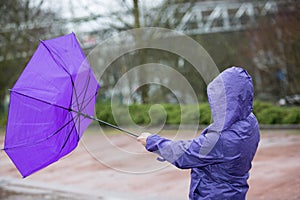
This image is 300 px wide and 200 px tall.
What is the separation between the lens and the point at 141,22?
21812 millimetres

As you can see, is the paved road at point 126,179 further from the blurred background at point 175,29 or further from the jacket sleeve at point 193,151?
the blurred background at point 175,29

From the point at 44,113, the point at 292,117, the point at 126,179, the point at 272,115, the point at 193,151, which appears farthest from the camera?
the point at 272,115

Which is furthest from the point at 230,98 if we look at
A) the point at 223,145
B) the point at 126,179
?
the point at 126,179

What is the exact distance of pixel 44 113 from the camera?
3.93 meters

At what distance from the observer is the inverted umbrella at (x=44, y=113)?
3928 mm

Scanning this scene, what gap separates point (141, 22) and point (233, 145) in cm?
1926

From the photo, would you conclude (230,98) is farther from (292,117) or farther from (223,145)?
(292,117)

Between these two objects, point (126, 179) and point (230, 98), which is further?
point (126, 179)

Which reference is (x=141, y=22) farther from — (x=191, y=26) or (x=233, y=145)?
(x=233, y=145)

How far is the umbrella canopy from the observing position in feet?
12.9

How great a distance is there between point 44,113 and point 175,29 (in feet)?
64.0

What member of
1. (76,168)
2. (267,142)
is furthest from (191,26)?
(76,168)

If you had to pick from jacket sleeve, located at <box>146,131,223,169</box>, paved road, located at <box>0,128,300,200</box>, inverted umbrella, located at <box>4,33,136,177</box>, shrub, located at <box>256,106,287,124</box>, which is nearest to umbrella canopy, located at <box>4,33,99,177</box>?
inverted umbrella, located at <box>4,33,136,177</box>

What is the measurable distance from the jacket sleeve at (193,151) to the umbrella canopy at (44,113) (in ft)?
3.99
